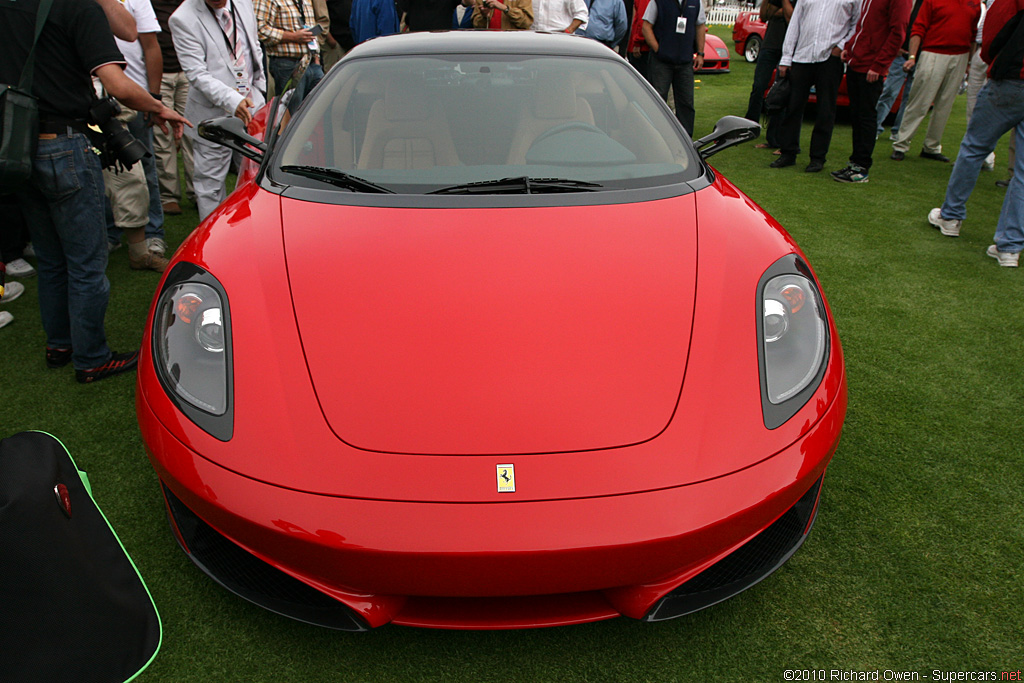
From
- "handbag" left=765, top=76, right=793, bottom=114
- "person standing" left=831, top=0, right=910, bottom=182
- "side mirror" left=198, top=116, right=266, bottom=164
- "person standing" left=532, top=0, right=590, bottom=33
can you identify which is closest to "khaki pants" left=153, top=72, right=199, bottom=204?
"side mirror" left=198, top=116, right=266, bottom=164

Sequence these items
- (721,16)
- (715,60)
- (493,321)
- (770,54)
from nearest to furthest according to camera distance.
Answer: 1. (493,321)
2. (770,54)
3. (715,60)
4. (721,16)

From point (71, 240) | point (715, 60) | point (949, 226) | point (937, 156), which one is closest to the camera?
point (71, 240)

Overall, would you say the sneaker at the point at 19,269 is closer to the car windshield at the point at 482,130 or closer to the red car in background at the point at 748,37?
the car windshield at the point at 482,130

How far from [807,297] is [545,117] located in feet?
3.67

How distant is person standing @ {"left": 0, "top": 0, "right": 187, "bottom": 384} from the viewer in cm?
243

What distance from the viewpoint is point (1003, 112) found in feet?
13.7

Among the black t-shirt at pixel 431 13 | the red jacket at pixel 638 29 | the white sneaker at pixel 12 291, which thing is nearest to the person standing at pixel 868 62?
the red jacket at pixel 638 29

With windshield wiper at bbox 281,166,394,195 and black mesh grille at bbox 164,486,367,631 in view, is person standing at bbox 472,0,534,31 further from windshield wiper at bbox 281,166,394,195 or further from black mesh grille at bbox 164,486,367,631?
black mesh grille at bbox 164,486,367,631

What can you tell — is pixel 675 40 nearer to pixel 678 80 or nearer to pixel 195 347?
pixel 678 80

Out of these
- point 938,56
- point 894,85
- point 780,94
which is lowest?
point 894,85

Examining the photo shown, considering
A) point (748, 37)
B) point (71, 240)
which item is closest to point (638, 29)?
point (71, 240)

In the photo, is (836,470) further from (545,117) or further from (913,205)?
(913,205)

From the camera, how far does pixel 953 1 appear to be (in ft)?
20.9

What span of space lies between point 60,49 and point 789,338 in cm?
268
